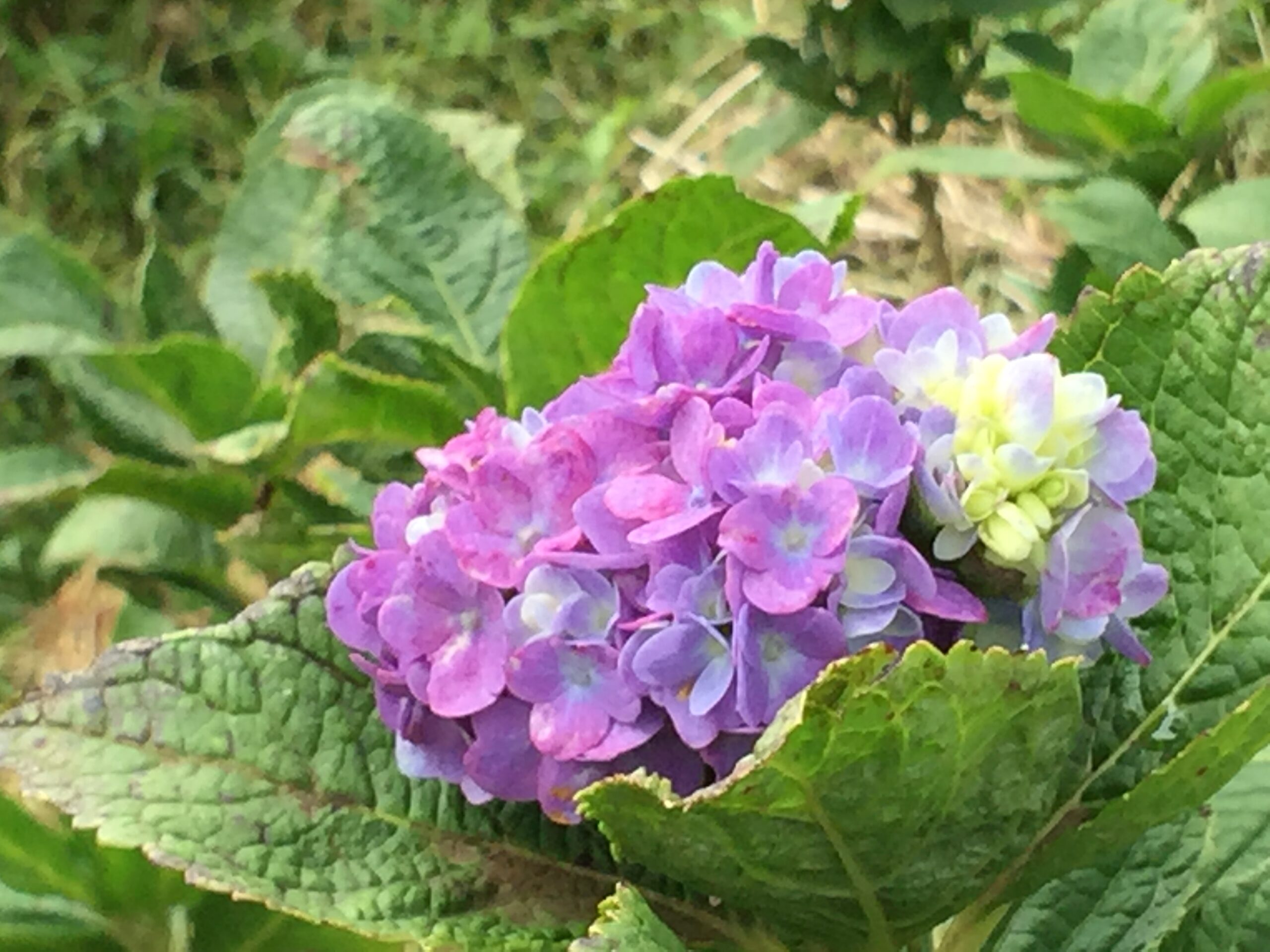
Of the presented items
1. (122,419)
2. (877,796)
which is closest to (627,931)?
(877,796)

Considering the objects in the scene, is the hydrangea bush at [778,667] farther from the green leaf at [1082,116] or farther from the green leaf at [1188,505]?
→ the green leaf at [1082,116]

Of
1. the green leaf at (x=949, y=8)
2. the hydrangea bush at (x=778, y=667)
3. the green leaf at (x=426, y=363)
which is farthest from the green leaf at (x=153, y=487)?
the green leaf at (x=949, y=8)

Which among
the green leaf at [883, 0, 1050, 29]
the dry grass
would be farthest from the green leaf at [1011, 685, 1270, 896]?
the dry grass

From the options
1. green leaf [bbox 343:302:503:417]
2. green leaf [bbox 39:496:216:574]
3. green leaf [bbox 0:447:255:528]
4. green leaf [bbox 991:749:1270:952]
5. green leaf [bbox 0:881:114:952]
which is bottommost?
green leaf [bbox 0:881:114:952]

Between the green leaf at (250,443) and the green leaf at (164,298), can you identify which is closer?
the green leaf at (250,443)

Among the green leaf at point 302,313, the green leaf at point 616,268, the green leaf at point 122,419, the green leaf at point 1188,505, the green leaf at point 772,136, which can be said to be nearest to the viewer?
the green leaf at point 1188,505

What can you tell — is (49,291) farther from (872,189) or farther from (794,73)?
(872,189)

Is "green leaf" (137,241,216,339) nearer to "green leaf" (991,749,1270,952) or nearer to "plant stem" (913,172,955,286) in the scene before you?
"plant stem" (913,172,955,286)
